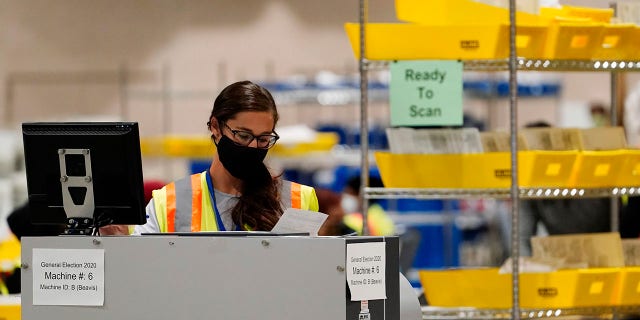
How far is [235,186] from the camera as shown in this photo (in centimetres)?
339

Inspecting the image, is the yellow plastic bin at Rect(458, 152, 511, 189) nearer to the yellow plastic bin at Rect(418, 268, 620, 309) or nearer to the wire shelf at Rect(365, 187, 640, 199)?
the wire shelf at Rect(365, 187, 640, 199)

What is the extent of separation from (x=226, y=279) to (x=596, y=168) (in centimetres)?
247

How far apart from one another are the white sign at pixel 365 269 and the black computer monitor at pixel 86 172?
65 centimetres

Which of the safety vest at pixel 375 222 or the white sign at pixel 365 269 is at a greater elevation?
the white sign at pixel 365 269

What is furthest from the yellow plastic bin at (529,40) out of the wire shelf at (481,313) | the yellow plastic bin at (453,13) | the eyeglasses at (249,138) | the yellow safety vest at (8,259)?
the yellow safety vest at (8,259)

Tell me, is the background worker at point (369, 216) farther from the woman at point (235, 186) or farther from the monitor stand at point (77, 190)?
the monitor stand at point (77, 190)

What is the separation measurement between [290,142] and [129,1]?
4.20 meters

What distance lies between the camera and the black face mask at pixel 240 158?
327cm

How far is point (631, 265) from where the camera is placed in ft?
16.2

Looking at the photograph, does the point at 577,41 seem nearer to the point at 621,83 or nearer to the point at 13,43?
the point at 621,83

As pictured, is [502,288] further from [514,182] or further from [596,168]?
[596,168]

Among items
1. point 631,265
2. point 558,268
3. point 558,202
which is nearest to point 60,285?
point 558,268

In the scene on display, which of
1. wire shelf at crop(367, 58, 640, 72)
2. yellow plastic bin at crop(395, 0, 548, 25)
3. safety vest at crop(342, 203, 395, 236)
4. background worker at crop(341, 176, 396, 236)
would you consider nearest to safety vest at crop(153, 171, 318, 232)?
wire shelf at crop(367, 58, 640, 72)

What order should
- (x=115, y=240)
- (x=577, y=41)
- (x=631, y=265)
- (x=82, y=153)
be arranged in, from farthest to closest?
(x=631, y=265) → (x=577, y=41) → (x=82, y=153) → (x=115, y=240)
